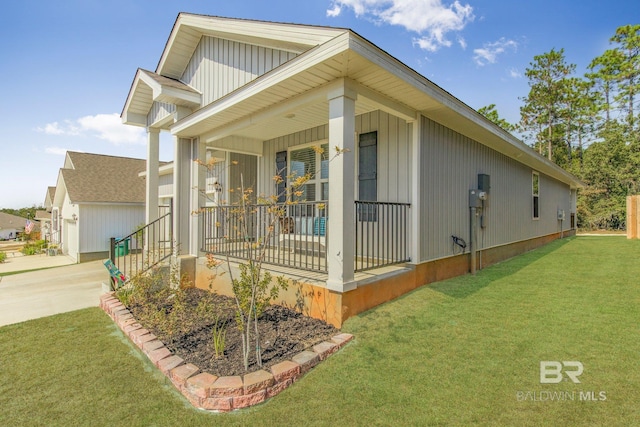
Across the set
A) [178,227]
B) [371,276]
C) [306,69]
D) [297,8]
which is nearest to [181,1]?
[297,8]

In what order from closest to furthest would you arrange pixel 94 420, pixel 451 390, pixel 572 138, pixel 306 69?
pixel 94 420
pixel 451 390
pixel 306 69
pixel 572 138

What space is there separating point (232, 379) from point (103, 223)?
13977mm

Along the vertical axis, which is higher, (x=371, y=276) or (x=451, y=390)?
(x=371, y=276)

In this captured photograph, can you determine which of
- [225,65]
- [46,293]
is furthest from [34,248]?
[225,65]

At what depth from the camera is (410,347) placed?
10.2ft

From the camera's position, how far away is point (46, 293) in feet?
20.4

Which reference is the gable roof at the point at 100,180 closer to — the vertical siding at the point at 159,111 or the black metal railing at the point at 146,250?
the black metal railing at the point at 146,250

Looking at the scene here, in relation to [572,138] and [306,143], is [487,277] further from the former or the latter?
[572,138]

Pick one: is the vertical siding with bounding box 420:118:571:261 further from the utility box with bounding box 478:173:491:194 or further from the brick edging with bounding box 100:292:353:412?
the brick edging with bounding box 100:292:353:412

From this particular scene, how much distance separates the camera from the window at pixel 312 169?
6.47 metres

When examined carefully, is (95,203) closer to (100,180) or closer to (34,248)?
(100,180)

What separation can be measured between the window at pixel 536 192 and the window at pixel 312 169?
322 inches

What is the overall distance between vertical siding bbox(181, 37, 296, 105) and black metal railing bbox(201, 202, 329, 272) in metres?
2.09

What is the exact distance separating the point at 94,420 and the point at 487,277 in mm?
5933
